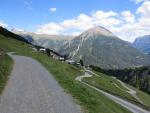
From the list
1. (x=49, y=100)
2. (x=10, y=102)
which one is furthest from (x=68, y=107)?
(x=10, y=102)

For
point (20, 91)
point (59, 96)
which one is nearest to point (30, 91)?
point (20, 91)

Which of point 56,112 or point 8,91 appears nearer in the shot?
point 56,112

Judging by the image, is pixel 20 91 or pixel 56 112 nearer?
pixel 56 112

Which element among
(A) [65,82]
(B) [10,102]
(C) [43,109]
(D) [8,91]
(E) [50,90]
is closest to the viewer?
(C) [43,109]

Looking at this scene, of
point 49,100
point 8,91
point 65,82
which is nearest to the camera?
point 49,100

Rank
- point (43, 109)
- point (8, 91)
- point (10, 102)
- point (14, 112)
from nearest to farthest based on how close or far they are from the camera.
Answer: point (14, 112) < point (43, 109) < point (10, 102) < point (8, 91)

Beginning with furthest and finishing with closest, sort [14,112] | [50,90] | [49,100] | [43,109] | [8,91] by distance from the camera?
[50,90] → [8,91] → [49,100] → [43,109] → [14,112]

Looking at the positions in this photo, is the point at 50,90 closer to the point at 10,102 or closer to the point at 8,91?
the point at 8,91

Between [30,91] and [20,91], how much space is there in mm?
987

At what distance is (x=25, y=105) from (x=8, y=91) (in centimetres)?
619

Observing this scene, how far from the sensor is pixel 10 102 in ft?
78.9

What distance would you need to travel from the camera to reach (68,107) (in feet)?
80.6

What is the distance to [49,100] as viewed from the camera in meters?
26.4

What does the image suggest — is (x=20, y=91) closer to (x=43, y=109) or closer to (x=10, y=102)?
(x=10, y=102)
